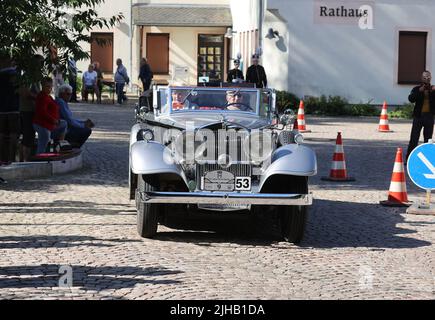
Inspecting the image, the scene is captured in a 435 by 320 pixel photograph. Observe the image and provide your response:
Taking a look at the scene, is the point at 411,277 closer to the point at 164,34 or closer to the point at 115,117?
the point at 115,117

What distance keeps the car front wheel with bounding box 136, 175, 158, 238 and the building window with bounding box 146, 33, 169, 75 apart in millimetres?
38482

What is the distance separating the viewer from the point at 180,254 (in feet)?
33.8

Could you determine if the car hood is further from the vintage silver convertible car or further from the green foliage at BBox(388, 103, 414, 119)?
the green foliage at BBox(388, 103, 414, 119)

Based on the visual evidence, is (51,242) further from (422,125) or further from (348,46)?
(348,46)

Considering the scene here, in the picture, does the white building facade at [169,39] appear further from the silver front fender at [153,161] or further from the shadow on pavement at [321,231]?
the silver front fender at [153,161]

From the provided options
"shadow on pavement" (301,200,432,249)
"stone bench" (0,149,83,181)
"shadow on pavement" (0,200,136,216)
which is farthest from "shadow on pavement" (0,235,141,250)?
"stone bench" (0,149,83,181)

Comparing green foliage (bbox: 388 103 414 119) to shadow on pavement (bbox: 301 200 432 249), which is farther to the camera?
green foliage (bbox: 388 103 414 119)

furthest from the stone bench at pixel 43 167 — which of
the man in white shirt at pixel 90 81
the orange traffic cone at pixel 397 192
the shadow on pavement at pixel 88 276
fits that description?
the man in white shirt at pixel 90 81

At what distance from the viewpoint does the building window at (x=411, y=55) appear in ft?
124

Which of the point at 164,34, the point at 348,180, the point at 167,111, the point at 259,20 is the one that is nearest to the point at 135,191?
the point at 167,111

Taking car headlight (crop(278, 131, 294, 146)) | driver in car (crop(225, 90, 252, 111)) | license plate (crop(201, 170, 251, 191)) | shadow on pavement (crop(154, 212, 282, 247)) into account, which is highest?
driver in car (crop(225, 90, 252, 111))

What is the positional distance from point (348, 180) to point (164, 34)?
110ft

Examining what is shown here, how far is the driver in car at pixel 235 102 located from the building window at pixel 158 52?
36.4 meters

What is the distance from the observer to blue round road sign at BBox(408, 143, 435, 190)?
13.0 metres
